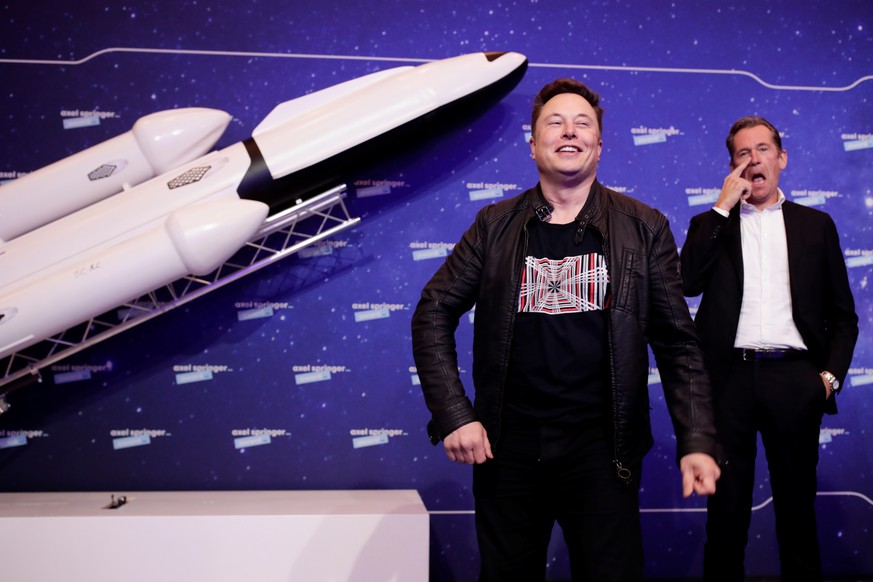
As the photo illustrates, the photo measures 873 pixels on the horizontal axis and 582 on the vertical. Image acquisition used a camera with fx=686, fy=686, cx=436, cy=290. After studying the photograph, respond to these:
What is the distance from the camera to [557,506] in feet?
6.13

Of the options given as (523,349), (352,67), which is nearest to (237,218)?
(352,67)

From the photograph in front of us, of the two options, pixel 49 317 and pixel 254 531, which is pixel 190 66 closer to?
pixel 49 317

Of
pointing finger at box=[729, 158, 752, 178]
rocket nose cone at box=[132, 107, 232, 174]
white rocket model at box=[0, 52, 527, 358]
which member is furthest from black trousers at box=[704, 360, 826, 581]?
rocket nose cone at box=[132, 107, 232, 174]

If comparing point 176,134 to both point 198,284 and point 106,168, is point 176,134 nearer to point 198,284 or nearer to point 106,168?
point 106,168

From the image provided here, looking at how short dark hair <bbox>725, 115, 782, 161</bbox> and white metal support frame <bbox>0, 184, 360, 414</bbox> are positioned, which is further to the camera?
white metal support frame <bbox>0, 184, 360, 414</bbox>

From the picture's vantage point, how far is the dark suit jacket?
2.80 m

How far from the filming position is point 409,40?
3748mm

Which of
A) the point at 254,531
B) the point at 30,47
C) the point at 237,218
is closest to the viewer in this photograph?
the point at 254,531

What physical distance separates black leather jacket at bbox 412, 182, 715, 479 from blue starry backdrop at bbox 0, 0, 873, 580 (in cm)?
173

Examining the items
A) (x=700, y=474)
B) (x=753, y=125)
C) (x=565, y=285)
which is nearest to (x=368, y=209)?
(x=753, y=125)

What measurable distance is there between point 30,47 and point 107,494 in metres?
2.34

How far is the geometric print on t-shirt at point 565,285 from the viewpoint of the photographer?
1855mm

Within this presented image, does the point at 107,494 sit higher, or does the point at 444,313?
the point at 444,313

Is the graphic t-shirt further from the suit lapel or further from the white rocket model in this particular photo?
the white rocket model
